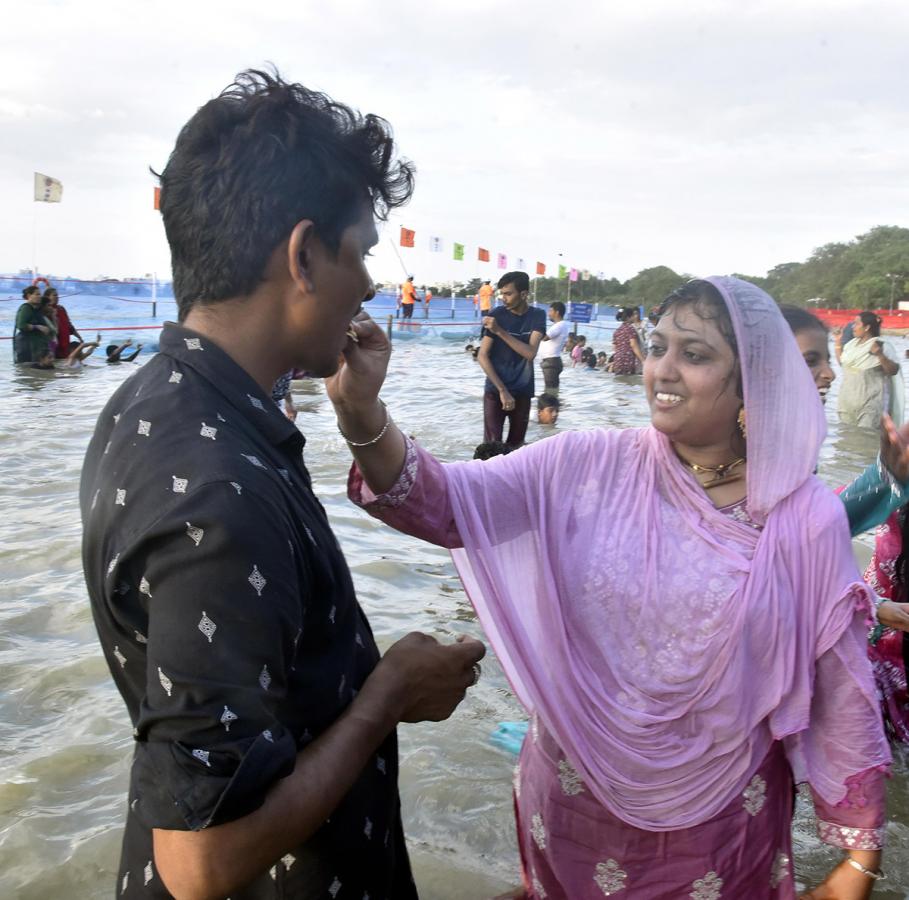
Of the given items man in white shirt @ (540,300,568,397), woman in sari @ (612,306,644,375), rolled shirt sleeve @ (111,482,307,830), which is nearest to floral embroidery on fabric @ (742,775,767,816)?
rolled shirt sleeve @ (111,482,307,830)

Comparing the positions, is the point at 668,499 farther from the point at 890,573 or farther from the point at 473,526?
the point at 890,573

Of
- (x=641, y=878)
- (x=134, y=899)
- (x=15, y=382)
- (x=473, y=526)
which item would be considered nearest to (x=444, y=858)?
(x=641, y=878)

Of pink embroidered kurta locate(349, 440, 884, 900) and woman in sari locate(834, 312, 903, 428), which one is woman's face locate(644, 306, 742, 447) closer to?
pink embroidered kurta locate(349, 440, 884, 900)

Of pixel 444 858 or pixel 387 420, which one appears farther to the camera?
pixel 444 858

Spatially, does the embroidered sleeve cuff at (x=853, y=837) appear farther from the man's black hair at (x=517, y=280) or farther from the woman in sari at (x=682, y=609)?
the man's black hair at (x=517, y=280)

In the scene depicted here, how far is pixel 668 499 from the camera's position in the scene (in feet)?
6.78

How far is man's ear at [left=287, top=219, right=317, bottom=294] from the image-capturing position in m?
1.21

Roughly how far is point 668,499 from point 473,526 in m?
0.48

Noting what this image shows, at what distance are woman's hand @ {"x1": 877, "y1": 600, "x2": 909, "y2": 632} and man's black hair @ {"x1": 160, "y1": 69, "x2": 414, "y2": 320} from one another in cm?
239

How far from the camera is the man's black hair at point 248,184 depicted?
3.90 ft

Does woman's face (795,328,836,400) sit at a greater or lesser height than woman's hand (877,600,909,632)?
greater

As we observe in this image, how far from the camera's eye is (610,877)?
6.66 feet

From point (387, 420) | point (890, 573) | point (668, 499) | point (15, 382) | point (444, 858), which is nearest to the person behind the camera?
point (387, 420)

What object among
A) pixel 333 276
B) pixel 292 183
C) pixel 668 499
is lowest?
pixel 668 499
